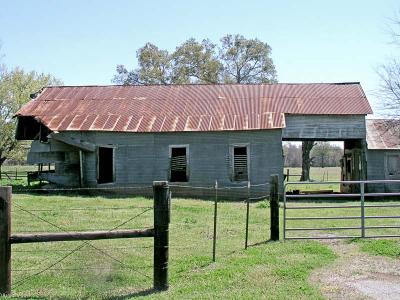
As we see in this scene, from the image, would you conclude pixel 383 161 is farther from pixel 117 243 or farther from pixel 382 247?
pixel 117 243

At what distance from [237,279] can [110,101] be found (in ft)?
68.7

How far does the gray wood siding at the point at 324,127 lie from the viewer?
81.6ft

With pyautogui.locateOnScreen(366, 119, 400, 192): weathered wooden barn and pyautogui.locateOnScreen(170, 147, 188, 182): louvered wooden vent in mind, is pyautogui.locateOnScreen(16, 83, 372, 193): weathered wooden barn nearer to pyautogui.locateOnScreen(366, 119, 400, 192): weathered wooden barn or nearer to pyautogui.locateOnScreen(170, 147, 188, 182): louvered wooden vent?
pyautogui.locateOnScreen(170, 147, 188, 182): louvered wooden vent

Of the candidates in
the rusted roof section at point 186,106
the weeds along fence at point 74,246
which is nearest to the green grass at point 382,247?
the weeds along fence at point 74,246

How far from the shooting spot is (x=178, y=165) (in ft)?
78.0

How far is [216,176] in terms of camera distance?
77.0 feet

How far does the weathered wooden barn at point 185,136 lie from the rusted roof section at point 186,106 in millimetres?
52

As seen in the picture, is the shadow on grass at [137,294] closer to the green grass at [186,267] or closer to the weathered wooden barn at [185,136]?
the green grass at [186,267]

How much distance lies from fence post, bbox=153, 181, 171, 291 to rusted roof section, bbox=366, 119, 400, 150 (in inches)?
789

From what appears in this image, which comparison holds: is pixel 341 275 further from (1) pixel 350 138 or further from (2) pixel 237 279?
(1) pixel 350 138

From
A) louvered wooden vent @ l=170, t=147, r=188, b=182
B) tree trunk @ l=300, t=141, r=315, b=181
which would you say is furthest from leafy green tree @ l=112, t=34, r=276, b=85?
louvered wooden vent @ l=170, t=147, r=188, b=182

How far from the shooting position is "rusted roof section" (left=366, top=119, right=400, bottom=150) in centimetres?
2494

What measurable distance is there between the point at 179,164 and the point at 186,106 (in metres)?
3.96

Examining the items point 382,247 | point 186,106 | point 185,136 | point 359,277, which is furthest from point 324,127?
point 359,277
